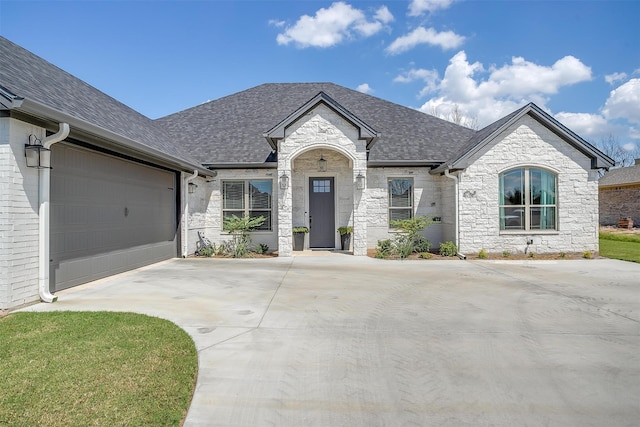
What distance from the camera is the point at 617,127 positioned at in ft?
156

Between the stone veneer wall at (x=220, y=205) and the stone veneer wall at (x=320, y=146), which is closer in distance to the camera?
the stone veneer wall at (x=320, y=146)

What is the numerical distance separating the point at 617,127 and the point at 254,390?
62719 millimetres

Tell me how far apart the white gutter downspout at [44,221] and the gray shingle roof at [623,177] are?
31.7 meters

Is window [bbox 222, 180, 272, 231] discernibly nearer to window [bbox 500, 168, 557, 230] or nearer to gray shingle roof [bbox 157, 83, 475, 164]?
gray shingle roof [bbox 157, 83, 475, 164]

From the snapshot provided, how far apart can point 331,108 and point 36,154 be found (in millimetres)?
8207

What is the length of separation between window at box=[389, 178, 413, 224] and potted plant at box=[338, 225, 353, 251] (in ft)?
5.95

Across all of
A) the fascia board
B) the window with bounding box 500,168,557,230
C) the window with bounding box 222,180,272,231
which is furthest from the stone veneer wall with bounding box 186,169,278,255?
the window with bounding box 500,168,557,230

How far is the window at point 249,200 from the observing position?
13.4m

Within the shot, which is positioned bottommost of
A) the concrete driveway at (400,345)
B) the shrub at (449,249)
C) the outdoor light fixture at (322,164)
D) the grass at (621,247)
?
the concrete driveway at (400,345)

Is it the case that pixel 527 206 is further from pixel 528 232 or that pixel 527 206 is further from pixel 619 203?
pixel 619 203

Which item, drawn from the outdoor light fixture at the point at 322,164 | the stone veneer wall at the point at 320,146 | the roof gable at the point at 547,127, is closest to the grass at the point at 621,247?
the roof gable at the point at 547,127

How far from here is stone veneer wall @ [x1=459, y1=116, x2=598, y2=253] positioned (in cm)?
1176

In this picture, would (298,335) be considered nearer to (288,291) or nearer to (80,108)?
(288,291)

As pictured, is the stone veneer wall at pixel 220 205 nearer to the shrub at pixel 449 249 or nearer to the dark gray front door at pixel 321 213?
the dark gray front door at pixel 321 213
